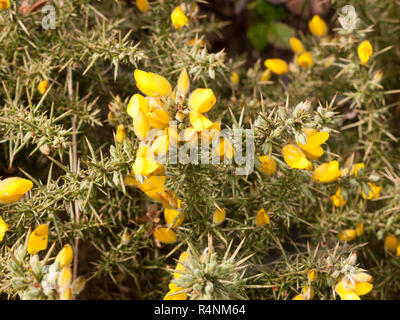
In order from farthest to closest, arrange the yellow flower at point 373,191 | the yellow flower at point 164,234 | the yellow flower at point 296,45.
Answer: the yellow flower at point 296,45 < the yellow flower at point 373,191 < the yellow flower at point 164,234

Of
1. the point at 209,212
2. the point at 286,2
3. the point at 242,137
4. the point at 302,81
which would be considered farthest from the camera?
the point at 286,2

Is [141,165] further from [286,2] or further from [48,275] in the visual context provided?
[286,2]

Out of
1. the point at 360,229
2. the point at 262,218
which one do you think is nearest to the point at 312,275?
the point at 262,218

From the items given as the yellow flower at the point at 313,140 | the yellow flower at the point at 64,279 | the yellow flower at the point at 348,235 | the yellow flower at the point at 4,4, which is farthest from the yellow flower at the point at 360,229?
the yellow flower at the point at 4,4

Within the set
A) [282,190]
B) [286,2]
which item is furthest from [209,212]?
[286,2]

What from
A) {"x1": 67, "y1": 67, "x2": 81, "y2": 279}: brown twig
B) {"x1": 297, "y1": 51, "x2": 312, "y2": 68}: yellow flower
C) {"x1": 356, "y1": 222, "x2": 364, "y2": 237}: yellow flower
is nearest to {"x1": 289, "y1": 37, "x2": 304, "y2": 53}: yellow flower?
{"x1": 297, "y1": 51, "x2": 312, "y2": 68}: yellow flower

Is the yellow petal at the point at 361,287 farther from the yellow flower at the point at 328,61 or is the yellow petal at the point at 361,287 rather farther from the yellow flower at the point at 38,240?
the yellow flower at the point at 328,61
